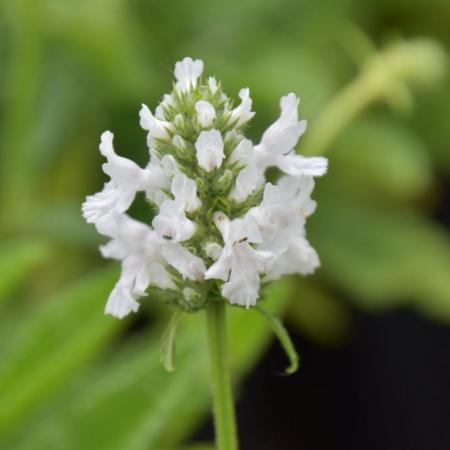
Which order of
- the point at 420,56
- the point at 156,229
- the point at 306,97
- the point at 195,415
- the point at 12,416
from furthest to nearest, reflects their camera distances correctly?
1. the point at 306,97
2. the point at 420,56
3. the point at 195,415
4. the point at 12,416
5. the point at 156,229

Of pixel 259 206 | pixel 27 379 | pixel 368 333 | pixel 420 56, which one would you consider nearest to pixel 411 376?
pixel 368 333

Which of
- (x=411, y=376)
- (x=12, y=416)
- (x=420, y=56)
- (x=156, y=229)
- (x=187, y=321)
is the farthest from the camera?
(x=411, y=376)

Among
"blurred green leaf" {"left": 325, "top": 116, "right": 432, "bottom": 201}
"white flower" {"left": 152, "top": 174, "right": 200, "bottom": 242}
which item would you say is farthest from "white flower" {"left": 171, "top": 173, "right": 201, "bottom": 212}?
"blurred green leaf" {"left": 325, "top": 116, "right": 432, "bottom": 201}

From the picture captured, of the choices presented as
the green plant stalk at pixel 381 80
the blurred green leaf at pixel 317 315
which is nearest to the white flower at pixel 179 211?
the green plant stalk at pixel 381 80

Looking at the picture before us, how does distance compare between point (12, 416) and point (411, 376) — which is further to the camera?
point (411, 376)

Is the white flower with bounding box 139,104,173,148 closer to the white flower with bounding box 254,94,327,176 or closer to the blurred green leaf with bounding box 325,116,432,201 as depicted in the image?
the white flower with bounding box 254,94,327,176

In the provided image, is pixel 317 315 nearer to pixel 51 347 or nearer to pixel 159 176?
pixel 51 347

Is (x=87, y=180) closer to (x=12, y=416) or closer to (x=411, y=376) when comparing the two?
(x=411, y=376)

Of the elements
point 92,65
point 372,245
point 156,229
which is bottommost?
point 156,229
